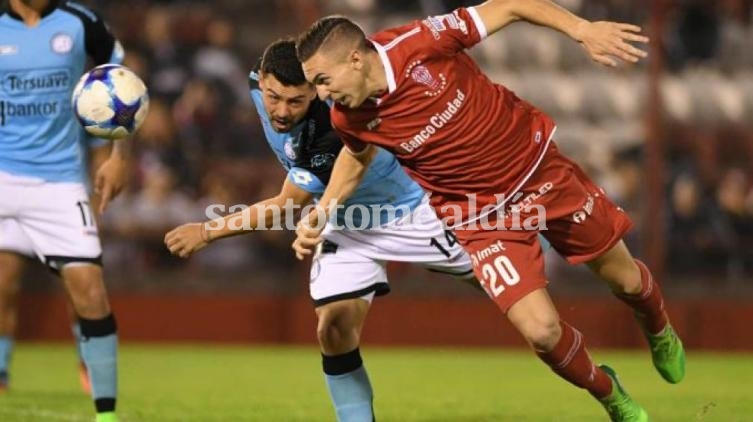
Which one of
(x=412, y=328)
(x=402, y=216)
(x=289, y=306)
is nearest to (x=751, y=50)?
(x=412, y=328)

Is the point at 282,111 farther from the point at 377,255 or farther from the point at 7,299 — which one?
the point at 7,299

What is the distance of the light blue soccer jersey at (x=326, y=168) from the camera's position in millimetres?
6957

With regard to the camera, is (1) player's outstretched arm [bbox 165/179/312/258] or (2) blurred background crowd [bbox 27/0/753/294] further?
(2) blurred background crowd [bbox 27/0/753/294]

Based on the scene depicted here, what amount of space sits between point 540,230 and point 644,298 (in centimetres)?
85

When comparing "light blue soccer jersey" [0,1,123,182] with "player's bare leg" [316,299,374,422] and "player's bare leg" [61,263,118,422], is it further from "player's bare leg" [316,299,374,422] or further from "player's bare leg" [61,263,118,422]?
"player's bare leg" [316,299,374,422]

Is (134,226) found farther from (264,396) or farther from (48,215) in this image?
(48,215)

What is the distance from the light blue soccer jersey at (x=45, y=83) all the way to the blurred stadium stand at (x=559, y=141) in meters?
5.99

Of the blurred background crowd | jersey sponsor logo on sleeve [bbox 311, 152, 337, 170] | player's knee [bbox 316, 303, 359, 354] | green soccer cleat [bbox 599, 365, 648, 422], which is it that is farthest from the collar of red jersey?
the blurred background crowd

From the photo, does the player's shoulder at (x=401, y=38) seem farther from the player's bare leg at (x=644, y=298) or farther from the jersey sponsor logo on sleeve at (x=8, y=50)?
the jersey sponsor logo on sleeve at (x=8, y=50)

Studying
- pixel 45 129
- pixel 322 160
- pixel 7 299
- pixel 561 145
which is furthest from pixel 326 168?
pixel 561 145

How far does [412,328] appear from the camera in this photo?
46.2 feet

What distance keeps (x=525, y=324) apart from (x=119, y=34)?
917 centimetres

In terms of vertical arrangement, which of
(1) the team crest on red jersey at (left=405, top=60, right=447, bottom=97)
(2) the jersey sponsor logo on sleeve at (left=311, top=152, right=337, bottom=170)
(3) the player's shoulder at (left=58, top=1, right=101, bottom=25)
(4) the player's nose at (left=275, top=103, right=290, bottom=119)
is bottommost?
(2) the jersey sponsor logo on sleeve at (left=311, top=152, right=337, bottom=170)

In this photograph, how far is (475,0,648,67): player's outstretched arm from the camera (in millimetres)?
6289
